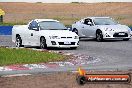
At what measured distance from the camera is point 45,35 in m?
20.8

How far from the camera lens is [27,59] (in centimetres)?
1590

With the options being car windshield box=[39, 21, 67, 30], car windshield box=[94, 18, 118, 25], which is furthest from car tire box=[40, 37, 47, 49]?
car windshield box=[94, 18, 118, 25]

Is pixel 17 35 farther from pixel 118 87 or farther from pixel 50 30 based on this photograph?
pixel 118 87

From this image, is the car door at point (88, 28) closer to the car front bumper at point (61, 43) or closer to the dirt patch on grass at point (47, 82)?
the car front bumper at point (61, 43)

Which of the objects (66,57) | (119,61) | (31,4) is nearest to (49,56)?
(66,57)

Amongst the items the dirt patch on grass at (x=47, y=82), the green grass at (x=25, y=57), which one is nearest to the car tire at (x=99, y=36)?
the green grass at (x=25, y=57)

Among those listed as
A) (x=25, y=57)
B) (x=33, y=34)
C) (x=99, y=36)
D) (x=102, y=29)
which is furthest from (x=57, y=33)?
(x=99, y=36)

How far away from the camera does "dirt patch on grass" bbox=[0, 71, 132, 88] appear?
10.1 m

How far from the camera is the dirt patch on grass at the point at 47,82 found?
10.1 m

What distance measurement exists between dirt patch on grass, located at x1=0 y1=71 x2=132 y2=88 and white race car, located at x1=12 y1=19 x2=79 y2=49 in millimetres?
8597

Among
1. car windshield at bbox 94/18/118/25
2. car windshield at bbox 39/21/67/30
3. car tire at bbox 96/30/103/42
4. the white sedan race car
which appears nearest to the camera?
car windshield at bbox 39/21/67/30

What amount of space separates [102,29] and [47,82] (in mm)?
14855

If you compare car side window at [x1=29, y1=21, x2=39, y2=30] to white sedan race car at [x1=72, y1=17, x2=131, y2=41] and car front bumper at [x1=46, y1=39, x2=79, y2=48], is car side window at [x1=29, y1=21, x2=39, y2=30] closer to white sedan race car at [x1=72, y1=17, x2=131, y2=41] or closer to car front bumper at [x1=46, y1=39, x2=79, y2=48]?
car front bumper at [x1=46, y1=39, x2=79, y2=48]

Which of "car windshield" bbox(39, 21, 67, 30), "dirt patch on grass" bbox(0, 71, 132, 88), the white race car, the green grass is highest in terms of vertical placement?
"car windshield" bbox(39, 21, 67, 30)
